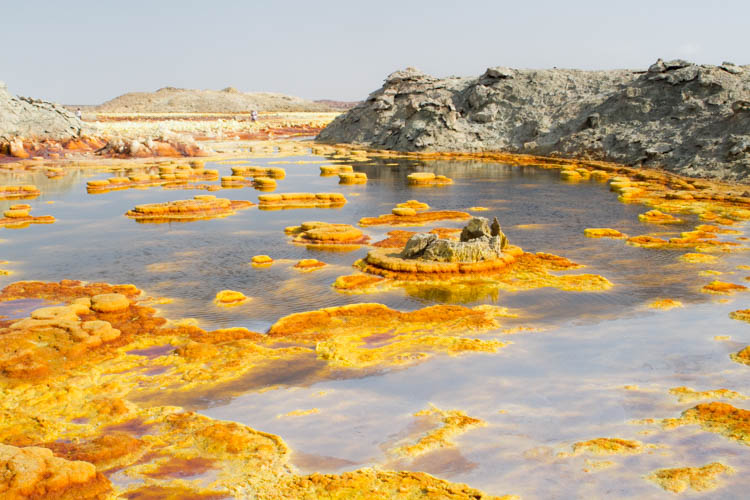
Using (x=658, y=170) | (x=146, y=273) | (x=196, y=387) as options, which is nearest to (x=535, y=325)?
(x=196, y=387)

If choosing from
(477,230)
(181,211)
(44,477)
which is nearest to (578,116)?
(181,211)

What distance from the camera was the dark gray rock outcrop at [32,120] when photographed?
39469 mm

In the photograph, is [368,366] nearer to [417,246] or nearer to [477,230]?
[417,246]

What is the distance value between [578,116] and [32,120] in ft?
112

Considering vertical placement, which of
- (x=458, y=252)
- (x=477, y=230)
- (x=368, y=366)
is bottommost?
(x=368, y=366)

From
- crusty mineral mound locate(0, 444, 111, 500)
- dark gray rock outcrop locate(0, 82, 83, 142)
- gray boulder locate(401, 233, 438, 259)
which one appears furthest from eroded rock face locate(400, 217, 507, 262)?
dark gray rock outcrop locate(0, 82, 83, 142)

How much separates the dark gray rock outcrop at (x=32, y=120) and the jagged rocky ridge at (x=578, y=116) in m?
20.0

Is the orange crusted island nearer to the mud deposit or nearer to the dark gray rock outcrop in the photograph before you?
the mud deposit

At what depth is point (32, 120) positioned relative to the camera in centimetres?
4091

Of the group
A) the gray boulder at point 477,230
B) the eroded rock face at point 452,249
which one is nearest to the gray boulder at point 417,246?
the eroded rock face at point 452,249

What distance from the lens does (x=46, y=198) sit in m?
23.9

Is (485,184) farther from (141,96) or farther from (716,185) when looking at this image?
(141,96)

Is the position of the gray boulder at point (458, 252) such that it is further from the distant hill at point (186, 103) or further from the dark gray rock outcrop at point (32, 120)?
the distant hill at point (186, 103)

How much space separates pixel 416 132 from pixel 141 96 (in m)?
117
